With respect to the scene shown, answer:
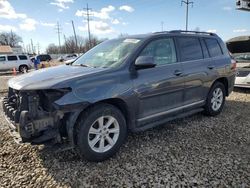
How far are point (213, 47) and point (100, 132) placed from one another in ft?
11.3

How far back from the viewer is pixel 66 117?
3293 mm

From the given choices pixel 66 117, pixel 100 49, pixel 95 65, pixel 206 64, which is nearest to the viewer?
pixel 66 117

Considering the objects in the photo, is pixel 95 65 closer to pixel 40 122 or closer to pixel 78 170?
pixel 40 122

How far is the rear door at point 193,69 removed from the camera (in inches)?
188

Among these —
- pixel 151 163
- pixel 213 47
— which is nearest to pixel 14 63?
pixel 213 47

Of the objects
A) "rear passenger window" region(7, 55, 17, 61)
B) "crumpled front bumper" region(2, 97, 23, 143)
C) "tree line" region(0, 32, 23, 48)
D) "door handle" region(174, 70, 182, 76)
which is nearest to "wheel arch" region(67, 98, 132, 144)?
"crumpled front bumper" region(2, 97, 23, 143)

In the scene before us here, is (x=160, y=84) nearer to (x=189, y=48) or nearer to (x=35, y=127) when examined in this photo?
(x=189, y=48)

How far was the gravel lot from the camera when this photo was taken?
10.4ft

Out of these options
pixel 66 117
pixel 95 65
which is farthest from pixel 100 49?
pixel 66 117

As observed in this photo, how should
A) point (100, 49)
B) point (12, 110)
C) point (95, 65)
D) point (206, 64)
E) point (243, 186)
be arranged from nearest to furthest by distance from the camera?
point (243, 186)
point (12, 110)
point (95, 65)
point (100, 49)
point (206, 64)

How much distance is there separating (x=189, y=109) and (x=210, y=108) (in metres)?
0.84

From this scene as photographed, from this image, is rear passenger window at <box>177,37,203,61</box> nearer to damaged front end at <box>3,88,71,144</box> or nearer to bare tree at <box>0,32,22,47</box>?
damaged front end at <box>3,88,71,144</box>

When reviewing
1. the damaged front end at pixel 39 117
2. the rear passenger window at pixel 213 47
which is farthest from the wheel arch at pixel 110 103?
the rear passenger window at pixel 213 47

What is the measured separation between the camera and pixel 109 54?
4.34 meters
